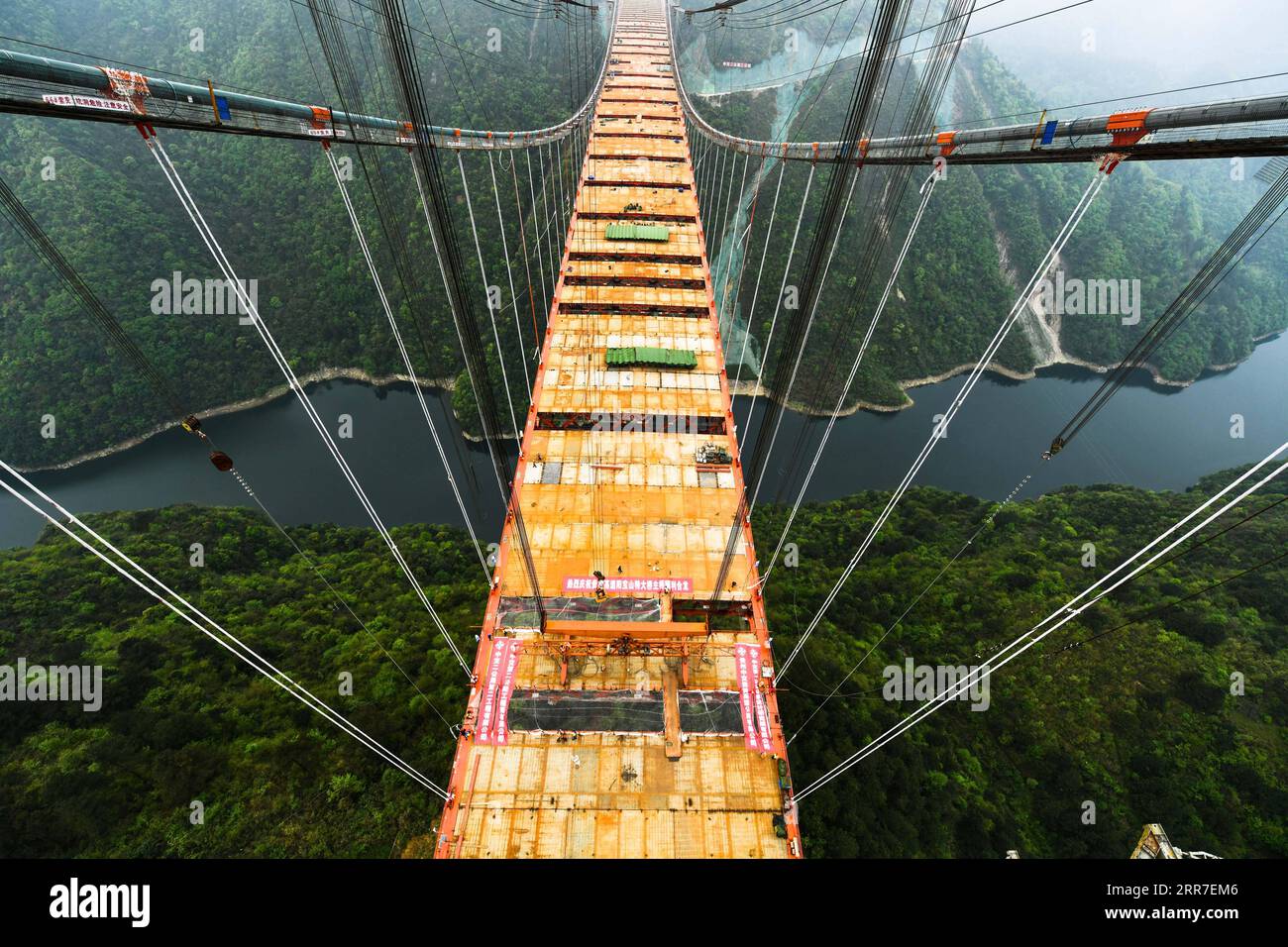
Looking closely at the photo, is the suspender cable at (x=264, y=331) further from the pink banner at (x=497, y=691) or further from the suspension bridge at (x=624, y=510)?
the pink banner at (x=497, y=691)

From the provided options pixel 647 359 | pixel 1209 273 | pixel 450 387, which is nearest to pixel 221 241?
pixel 450 387

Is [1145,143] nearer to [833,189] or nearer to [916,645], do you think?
[833,189]

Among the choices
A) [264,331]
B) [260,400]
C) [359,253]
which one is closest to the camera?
[264,331]

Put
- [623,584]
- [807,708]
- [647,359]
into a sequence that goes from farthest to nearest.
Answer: [647,359] < [807,708] < [623,584]

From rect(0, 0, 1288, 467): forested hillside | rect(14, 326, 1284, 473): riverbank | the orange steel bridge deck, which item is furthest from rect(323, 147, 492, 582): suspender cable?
rect(0, 0, 1288, 467): forested hillside

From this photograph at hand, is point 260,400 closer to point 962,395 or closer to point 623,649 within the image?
point 623,649

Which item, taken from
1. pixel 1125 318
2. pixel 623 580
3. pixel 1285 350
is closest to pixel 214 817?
pixel 623 580
